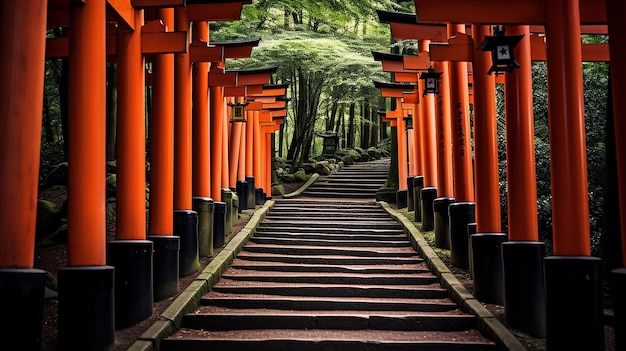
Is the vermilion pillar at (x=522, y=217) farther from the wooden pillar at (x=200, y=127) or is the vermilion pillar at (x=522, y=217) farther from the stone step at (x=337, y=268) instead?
the wooden pillar at (x=200, y=127)

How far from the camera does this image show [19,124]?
402 centimetres

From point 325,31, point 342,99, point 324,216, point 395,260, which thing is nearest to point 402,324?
point 395,260

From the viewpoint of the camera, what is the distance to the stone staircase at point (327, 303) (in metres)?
6.16

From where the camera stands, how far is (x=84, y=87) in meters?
5.14

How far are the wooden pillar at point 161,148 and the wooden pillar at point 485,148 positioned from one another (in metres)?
4.18

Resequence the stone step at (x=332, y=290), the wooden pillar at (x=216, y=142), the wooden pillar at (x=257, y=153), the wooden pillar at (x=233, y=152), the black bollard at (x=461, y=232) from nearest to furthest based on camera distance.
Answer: the stone step at (x=332, y=290)
the black bollard at (x=461, y=232)
the wooden pillar at (x=216, y=142)
the wooden pillar at (x=233, y=152)
the wooden pillar at (x=257, y=153)

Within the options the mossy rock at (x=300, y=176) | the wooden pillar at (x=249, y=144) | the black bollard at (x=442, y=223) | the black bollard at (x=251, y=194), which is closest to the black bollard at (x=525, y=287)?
the black bollard at (x=442, y=223)

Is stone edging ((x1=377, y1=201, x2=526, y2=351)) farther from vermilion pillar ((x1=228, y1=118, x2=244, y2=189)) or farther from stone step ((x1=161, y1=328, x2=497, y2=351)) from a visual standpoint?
vermilion pillar ((x1=228, y1=118, x2=244, y2=189))

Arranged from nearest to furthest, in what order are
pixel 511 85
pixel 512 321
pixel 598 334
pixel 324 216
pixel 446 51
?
pixel 598 334, pixel 512 321, pixel 511 85, pixel 446 51, pixel 324 216

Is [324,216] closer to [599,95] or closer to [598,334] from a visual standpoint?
[599,95]

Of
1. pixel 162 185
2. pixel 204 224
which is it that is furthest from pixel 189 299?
pixel 204 224

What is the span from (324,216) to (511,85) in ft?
27.2

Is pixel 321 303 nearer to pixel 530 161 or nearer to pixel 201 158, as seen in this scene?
pixel 530 161

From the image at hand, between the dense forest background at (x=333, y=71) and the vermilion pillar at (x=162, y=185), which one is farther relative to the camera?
the dense forest background at (x=333, y=71)
